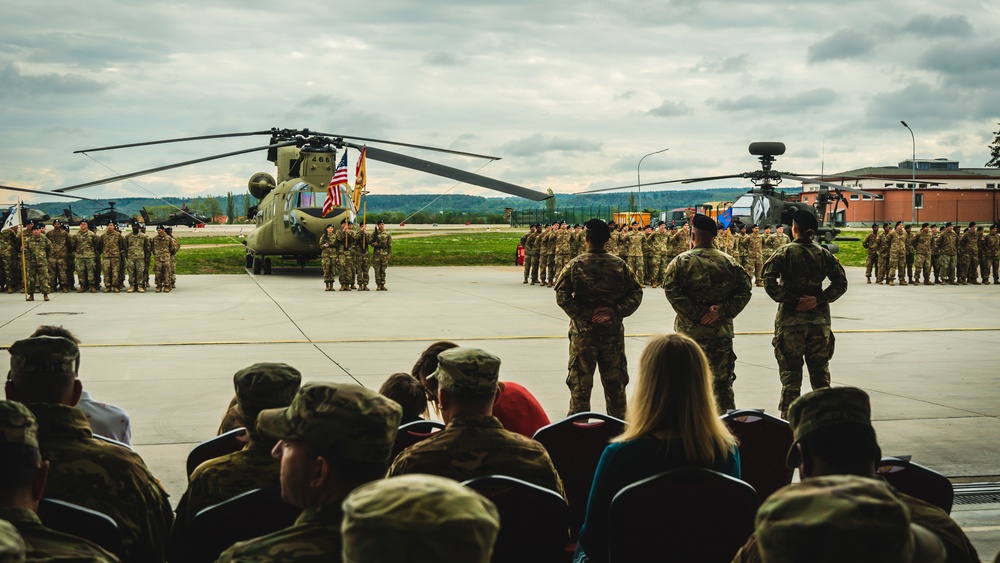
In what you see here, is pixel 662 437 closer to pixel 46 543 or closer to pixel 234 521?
pixel 234 521

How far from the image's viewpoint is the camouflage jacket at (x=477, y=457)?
3350 millimetres

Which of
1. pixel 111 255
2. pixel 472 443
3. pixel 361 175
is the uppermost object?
pixel 361 175

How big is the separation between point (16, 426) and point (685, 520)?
6.86 ft

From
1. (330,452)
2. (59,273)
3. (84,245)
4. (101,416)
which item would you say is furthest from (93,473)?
(59,273)

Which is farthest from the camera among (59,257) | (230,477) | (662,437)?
(59,257)

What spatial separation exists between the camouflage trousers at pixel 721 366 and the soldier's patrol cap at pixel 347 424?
568cm

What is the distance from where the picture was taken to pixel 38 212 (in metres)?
36.1

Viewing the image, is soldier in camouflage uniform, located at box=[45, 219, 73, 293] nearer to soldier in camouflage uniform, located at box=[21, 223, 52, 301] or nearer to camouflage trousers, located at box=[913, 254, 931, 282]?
soldier in camouflage uniform, located at box=[21, 223, 52, 301]

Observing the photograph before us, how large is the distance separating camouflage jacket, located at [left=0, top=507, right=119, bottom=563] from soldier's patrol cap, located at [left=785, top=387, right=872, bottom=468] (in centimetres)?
190

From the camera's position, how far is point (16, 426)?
240 cm

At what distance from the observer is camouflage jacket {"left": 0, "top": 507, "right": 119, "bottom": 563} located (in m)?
2.18

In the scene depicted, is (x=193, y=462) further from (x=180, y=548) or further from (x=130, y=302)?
(x=130, y=302)

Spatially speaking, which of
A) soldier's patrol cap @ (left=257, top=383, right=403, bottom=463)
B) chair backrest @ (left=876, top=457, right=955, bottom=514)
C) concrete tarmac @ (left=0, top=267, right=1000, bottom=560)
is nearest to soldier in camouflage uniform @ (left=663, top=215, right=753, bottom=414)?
concrete tarmac @ (left=0, top=267, right=1000, bottom=560)

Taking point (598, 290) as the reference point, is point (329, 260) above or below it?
below
